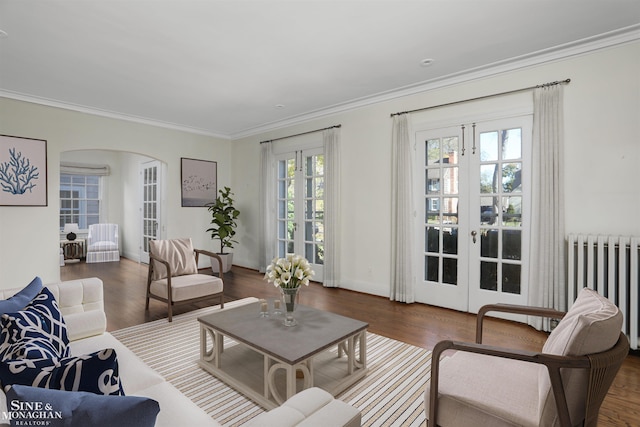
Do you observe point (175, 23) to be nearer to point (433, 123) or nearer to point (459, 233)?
point (433, 123)

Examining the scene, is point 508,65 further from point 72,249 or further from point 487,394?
point 72,249

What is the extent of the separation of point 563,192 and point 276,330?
3.01 m

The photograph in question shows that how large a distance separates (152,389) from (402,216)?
336cm

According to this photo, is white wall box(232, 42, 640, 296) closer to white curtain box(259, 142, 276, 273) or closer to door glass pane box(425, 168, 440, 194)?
door glass pane box(425, 168, 440, 194)

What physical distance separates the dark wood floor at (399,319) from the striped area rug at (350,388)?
0.35 meters

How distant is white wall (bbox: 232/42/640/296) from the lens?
9.29 ft

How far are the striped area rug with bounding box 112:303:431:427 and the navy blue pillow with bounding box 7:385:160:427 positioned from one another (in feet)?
4.26

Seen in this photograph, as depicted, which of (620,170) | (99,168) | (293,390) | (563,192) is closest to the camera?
(293,390)

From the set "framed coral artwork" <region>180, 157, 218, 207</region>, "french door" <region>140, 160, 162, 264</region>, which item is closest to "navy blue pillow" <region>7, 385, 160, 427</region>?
"framed coral artwork" <region>180, 157, 218, 207</region>

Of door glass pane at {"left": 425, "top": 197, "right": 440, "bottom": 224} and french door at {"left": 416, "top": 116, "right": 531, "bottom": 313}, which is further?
door glass pane at {"left": 425, "top": 197, "right": 440, "bottom": 224}

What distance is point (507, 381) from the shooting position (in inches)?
58.4

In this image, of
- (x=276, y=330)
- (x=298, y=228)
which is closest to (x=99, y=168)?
(x=298, y=228)

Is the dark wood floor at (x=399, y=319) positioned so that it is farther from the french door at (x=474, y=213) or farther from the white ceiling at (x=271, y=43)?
the white ceiling at (x=271, y=43)

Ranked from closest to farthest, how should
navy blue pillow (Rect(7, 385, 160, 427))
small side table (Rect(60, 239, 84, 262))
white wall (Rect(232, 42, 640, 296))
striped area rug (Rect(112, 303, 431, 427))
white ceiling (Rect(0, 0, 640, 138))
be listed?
navy blue pillow (Rect(7, 385, 160, 427)), striped area rug (Rect(112, 303, 431, 427)), white ceiling (Rect(0, 0, 640, 138)), white wall (Rect(232, 42, 640, 296)), small side table (Rect(60, 239, 84, 262))
